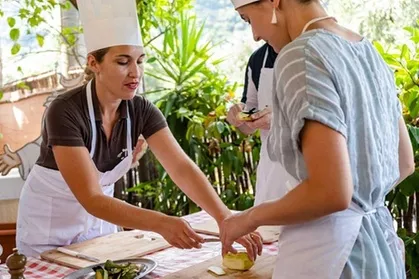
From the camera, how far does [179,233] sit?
5.97 feet

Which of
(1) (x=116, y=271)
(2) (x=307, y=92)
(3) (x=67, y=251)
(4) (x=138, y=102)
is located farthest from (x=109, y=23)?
(2) (x=307, y=92)

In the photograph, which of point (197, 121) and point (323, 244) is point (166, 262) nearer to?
point (323, 244)

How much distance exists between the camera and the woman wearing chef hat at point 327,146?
1145 millimetres

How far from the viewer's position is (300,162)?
48.1 inches

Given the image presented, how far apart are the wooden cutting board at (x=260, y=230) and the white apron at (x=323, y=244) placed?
734 mm

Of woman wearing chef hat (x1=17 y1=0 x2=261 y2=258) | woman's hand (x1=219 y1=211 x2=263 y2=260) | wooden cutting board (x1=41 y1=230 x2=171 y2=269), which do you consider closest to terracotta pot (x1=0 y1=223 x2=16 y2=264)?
woman wearing chef hat (x1=17 y1=0 x2=261 y2=258)

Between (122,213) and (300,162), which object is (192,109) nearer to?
(122,213)

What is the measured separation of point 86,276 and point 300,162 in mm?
761

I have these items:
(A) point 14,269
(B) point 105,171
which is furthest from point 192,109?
(A) point 14,269

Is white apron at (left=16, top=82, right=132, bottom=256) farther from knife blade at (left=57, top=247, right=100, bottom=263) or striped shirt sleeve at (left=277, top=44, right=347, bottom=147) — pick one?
striped shirt sleeve at (left=277, top=44, right=347, bottom=147)

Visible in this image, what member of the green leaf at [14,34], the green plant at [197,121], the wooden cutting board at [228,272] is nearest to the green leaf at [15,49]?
the green leaf at [14,34]

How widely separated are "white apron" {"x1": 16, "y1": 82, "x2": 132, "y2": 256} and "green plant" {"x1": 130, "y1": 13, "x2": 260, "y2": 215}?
1199mm

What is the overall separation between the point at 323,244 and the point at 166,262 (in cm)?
72

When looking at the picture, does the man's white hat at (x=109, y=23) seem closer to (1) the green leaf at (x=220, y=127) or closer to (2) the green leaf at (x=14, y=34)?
(1) the green leaf at (x=220, y=127)
